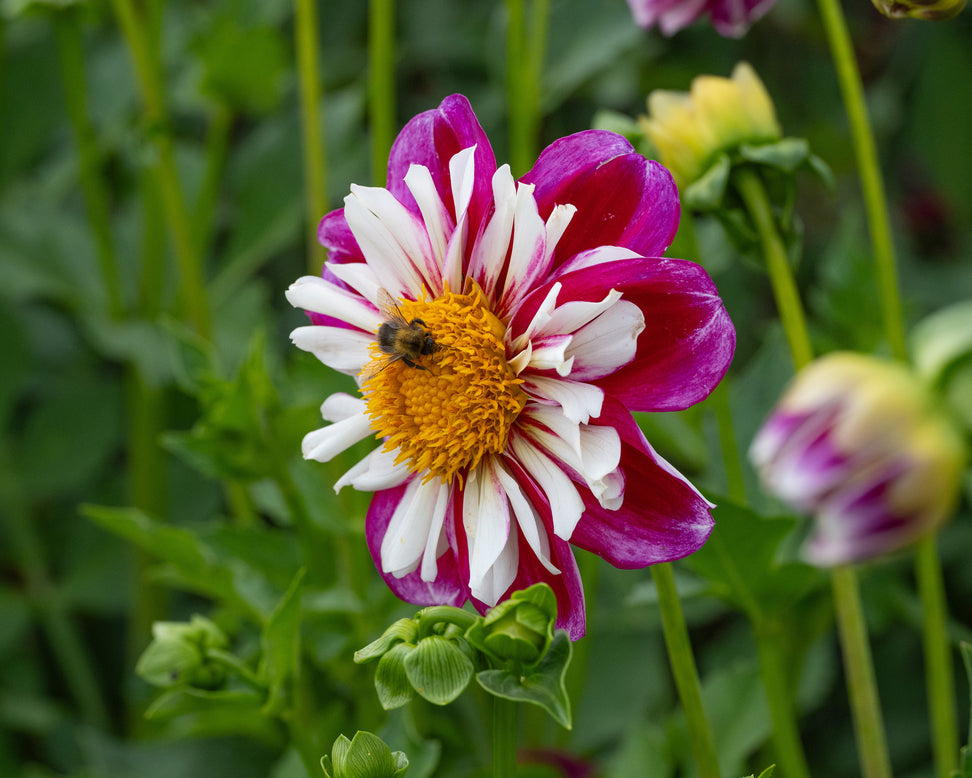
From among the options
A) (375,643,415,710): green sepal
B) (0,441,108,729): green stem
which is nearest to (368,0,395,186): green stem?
(375,643,415,710): green sepal

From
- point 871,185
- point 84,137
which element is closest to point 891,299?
point 871,185

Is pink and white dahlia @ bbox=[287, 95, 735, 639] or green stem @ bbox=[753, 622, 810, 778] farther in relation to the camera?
green stem @ bbox=[753, 622, 810, 778]

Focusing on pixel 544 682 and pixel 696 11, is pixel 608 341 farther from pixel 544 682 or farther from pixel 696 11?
pixel 696 11

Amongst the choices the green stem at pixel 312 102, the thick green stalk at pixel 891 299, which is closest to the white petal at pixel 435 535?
the thick green stalk at pixel 891 299

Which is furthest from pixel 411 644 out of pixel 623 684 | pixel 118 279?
pixel 118 279

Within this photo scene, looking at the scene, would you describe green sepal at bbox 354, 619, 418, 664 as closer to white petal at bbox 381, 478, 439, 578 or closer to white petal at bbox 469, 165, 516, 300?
white petal at bbox 381, 478, 439, 578
